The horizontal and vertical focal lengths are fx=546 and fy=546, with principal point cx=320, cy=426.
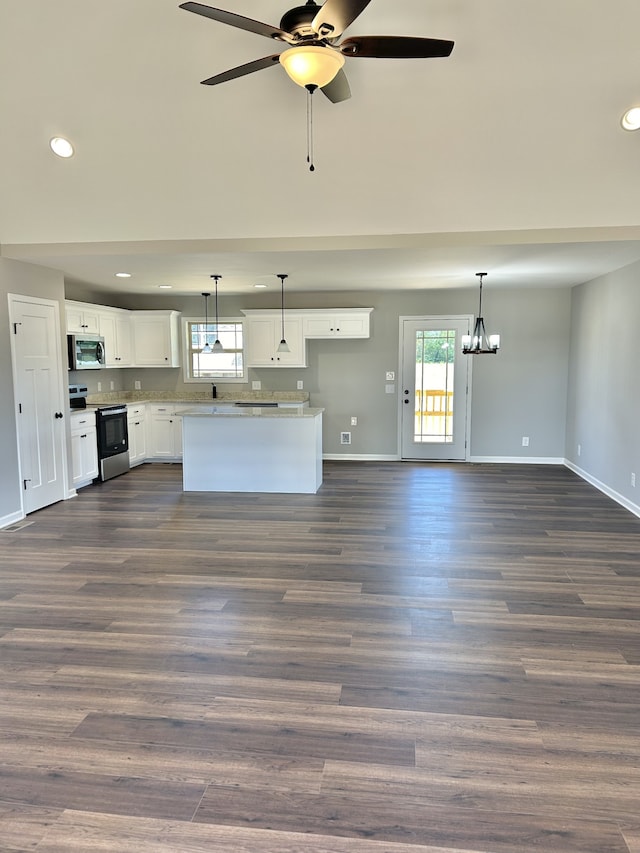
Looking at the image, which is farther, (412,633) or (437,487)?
(437,487)

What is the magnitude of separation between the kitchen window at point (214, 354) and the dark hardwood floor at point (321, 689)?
3.84 meters

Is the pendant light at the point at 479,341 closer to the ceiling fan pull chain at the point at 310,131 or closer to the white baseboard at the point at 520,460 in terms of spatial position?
the white baseboard at the point at 520,460

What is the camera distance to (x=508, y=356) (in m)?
7.68

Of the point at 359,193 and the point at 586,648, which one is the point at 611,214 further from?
the point at 586,648

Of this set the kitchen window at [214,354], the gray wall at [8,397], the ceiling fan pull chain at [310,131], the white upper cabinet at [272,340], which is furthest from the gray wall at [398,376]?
the ceiling fan pull chain at [310,131]

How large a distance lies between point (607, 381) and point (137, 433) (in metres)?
6.02

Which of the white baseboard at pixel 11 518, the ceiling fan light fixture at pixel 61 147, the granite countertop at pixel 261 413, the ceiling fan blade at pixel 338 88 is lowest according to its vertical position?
the white baseboard at pixel 11 518

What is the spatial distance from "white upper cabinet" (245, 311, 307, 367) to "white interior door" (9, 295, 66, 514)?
9.17ft

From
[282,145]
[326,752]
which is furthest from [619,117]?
[326,752]

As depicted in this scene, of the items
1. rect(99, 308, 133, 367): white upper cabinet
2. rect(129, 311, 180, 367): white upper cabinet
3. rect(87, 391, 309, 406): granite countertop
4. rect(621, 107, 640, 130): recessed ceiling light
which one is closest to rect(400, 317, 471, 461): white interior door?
rect(87, 391, 309, 406): granite countertop

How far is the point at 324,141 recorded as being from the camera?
379cm

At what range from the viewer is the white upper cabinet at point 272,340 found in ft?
25.6

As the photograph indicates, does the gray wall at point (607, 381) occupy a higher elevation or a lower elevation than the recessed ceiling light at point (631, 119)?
lower

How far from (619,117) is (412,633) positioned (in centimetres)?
342
